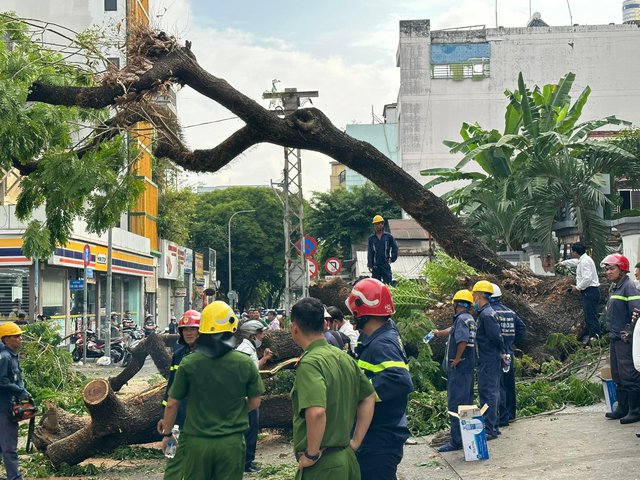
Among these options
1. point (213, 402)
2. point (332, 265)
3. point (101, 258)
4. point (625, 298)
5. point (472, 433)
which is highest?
point (101, 258)

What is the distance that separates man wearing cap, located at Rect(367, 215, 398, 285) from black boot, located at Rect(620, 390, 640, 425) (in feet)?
19.0

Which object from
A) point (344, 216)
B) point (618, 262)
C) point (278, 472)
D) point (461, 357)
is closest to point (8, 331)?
point (278, 472)

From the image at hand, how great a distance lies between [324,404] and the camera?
194 inches

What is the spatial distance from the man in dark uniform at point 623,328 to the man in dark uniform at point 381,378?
4970 millimetres

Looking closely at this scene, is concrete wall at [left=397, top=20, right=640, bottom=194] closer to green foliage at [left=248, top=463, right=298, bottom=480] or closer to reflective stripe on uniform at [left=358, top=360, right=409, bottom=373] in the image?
green foliage at [left=248, top=463, right=298, bottom=480]

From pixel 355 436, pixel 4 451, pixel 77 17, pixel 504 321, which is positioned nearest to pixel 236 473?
pixel 355 436

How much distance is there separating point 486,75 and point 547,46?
13.5 feet

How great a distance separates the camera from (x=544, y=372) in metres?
13.5

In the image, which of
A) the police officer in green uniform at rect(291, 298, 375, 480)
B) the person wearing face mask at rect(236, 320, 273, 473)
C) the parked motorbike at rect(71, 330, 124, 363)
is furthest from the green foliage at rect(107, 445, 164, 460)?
the parked motorbike at rect(71, 330, 124, 363)

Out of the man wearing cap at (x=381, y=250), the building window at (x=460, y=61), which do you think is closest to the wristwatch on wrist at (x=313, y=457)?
the man wearing cap at (x=381, y=250)

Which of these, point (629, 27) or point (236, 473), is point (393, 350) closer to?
point (236, 473)

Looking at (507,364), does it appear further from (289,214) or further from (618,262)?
(289,214)

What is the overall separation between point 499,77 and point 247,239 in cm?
2541

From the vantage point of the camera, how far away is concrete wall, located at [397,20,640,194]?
2108 inches
